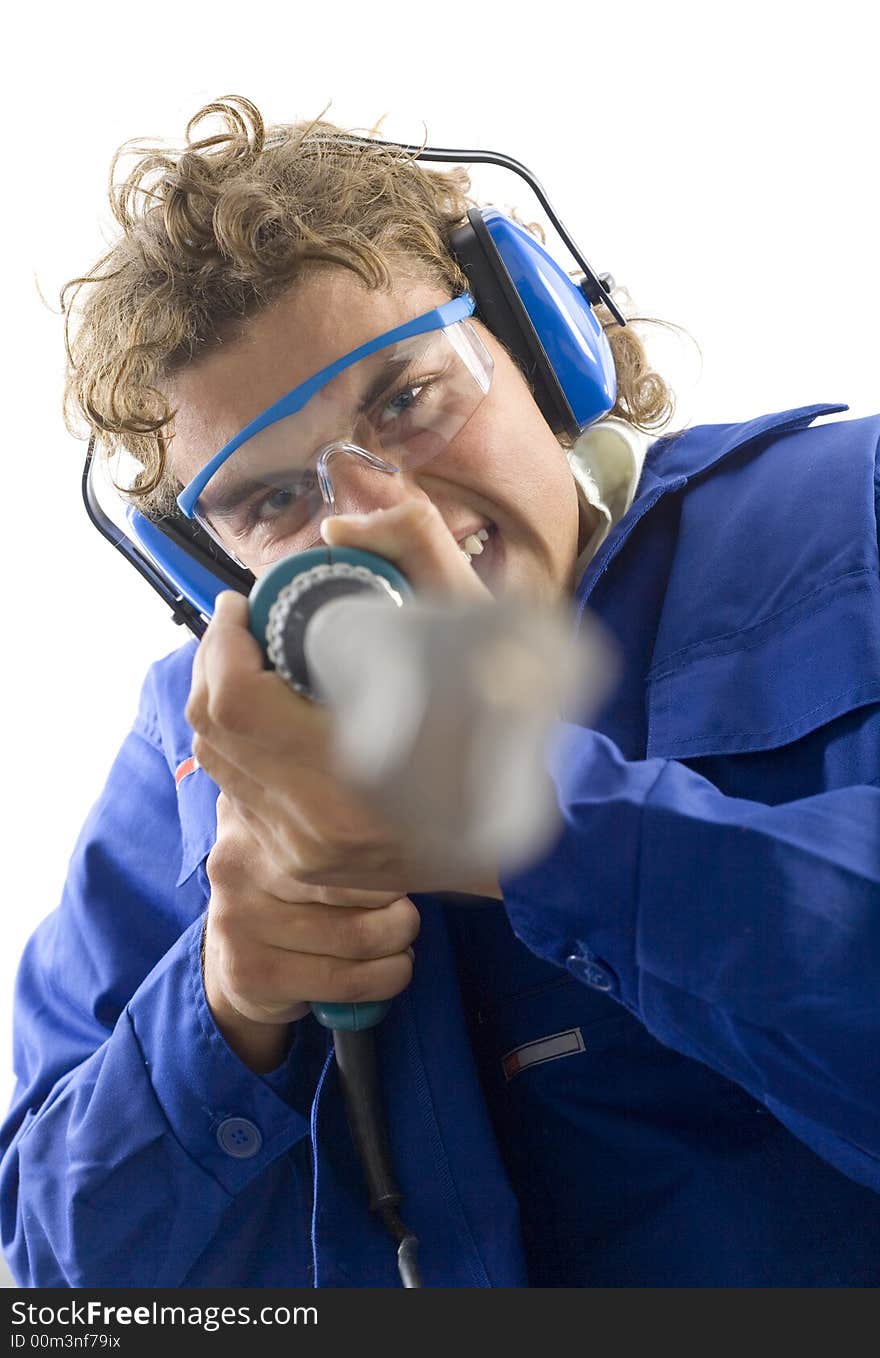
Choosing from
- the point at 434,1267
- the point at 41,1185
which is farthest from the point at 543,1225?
the point at 41,1185

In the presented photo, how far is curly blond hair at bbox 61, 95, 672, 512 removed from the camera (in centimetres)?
112

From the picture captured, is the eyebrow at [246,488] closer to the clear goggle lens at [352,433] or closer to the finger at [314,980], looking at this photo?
the clear goggle lens at [352,433]

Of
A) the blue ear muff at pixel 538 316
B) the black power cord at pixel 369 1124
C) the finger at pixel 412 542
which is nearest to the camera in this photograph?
the finger at pixel 412 542

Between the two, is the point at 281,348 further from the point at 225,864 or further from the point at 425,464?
the point at 225,864

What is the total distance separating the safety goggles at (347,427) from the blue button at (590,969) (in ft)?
1.70

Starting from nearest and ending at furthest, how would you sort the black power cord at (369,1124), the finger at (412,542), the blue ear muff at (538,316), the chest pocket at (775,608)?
the finger at (412,542)
the chest pocket at (775,608)
the black power cord at (369,1124)
the blue ear muff at (538,316)

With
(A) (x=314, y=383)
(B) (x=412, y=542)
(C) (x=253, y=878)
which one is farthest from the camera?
(A) (x=314, y=383)

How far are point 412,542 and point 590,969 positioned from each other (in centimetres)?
27

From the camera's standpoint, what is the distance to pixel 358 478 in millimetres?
1098

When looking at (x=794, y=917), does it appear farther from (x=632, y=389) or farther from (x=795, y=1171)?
(x=632, y=389)

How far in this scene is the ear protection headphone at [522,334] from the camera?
120 centimetres

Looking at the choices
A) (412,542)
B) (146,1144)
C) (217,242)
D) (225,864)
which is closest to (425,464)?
(217,242)

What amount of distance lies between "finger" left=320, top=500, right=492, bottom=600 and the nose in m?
0.45

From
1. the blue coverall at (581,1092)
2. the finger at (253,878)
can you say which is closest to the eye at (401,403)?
the blue coverall at (581,1092)
